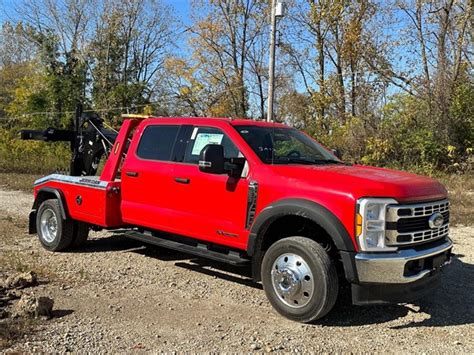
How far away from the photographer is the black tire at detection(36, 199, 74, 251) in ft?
24.2

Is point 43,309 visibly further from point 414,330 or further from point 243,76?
point 243,76

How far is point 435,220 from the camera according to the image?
4.78 metres

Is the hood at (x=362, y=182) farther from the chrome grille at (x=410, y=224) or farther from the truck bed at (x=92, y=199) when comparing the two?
the truck bed at (x=92, y=199)

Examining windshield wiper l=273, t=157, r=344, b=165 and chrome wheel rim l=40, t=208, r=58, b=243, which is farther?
chrome wheel rim l=40, t=208, r=58, b=243

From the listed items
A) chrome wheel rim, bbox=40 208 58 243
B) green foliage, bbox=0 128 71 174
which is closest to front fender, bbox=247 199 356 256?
chrome wheel rim, bbox=40 208 58 243

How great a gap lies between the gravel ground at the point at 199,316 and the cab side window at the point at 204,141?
153 cm

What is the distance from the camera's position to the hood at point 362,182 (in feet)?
14.5

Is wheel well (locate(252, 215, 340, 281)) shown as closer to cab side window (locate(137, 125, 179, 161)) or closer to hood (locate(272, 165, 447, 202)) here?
hood (locate(272, 165, 447, 202))

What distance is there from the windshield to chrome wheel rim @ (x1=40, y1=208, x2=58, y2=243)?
3.59 metres

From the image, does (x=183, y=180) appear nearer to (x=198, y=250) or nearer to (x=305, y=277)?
(x=198, y=250)

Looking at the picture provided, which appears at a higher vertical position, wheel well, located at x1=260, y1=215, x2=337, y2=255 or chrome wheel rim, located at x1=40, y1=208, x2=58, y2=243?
wheel well, located at x1=260, y1=215, x2=337, y2=255

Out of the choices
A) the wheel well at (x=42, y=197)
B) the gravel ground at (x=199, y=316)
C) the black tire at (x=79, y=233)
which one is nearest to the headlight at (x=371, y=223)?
the gravel ground at (x=199, y=316)

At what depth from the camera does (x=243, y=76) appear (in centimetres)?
3588

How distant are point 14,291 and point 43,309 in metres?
1.01
